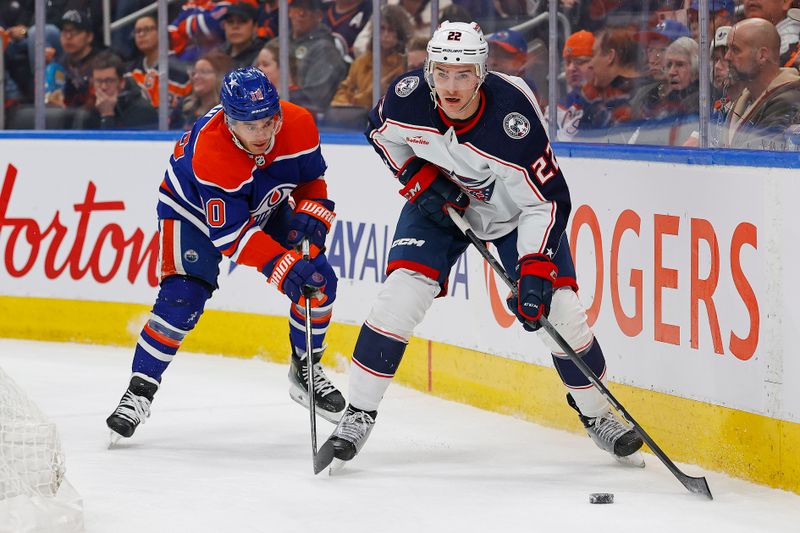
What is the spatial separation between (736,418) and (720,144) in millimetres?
894

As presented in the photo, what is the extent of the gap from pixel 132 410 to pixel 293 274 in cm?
70

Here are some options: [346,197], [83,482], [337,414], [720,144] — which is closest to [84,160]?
[346,197]

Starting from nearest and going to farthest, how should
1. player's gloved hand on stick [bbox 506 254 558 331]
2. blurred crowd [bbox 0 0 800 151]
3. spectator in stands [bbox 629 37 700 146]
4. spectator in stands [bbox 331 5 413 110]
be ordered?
player's gloved hand on stick [bbox 506 254 558 331]
blurred crowd [bbox 0 0 800 151]
spectator in stands [bbox 629 37 700 146]
spectator in stands [bbox 331 5 413 110]

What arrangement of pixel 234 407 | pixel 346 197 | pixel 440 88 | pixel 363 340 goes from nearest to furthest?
pixel 440 88, pixel 363 340, pixel 234 407, pixel 346 197

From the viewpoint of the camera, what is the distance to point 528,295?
11.0ft

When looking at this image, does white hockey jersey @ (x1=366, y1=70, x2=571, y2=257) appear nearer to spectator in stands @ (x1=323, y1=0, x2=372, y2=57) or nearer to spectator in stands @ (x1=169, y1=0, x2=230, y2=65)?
spectator in stands @ (x1=323, y1=0, x2=372, y2=57)

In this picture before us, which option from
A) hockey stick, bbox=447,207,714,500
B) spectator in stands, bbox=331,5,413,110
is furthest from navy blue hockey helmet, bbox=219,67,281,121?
Answer: spectator in stands, bbox=331,5,413,110

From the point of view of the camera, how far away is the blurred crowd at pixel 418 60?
152 inches

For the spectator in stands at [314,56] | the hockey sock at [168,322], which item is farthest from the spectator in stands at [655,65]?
the spectator in stands at [314,56]

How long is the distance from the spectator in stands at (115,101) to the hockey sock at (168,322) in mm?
2354

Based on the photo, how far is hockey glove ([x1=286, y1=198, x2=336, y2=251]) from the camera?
3.96 m

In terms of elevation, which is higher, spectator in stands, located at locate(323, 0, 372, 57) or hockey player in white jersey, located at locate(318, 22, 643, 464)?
spectator in stands, located at locate(323, 0, 372, 57)

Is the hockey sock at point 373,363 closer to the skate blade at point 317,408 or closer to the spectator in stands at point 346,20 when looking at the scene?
the skate blade at point 317,408

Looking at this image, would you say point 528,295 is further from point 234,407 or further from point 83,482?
point 234,407
